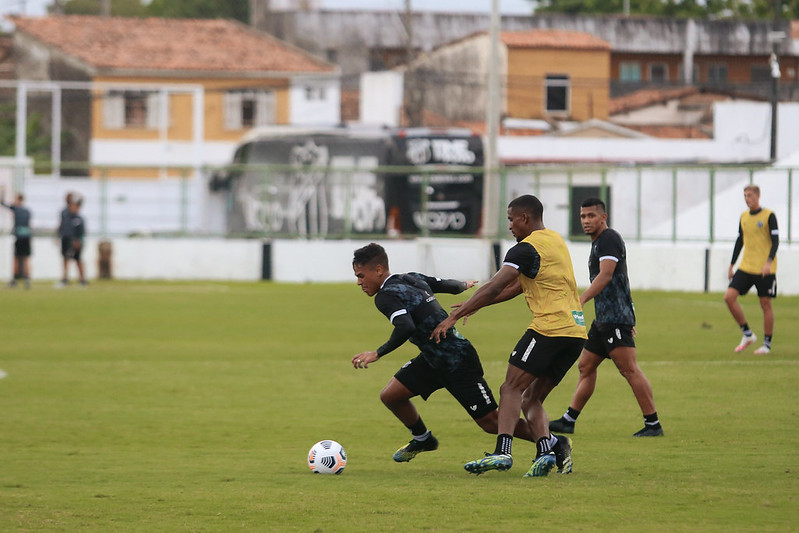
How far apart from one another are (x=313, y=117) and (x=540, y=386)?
5511 centimetres

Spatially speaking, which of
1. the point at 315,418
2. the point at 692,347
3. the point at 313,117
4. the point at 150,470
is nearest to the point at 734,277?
the point at 692,347

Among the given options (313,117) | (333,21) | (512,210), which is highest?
(333,21)

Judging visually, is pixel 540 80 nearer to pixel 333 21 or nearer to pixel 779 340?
pixel 333 21

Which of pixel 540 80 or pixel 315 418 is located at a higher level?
pixel 540 80

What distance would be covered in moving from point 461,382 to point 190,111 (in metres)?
53.5

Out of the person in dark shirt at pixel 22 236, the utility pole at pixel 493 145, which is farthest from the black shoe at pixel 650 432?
the utility pole at pixel 493 145

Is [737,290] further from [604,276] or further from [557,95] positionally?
[557,95]

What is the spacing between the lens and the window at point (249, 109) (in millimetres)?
61594

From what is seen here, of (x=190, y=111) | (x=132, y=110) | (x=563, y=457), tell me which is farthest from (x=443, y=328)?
(x=132, y=110)

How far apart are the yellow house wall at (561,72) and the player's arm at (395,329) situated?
55.9 m

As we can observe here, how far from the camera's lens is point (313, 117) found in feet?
206

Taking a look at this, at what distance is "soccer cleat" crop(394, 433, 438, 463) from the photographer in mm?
9039

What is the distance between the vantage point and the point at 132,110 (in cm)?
6006

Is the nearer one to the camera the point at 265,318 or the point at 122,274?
the point at 265,318
